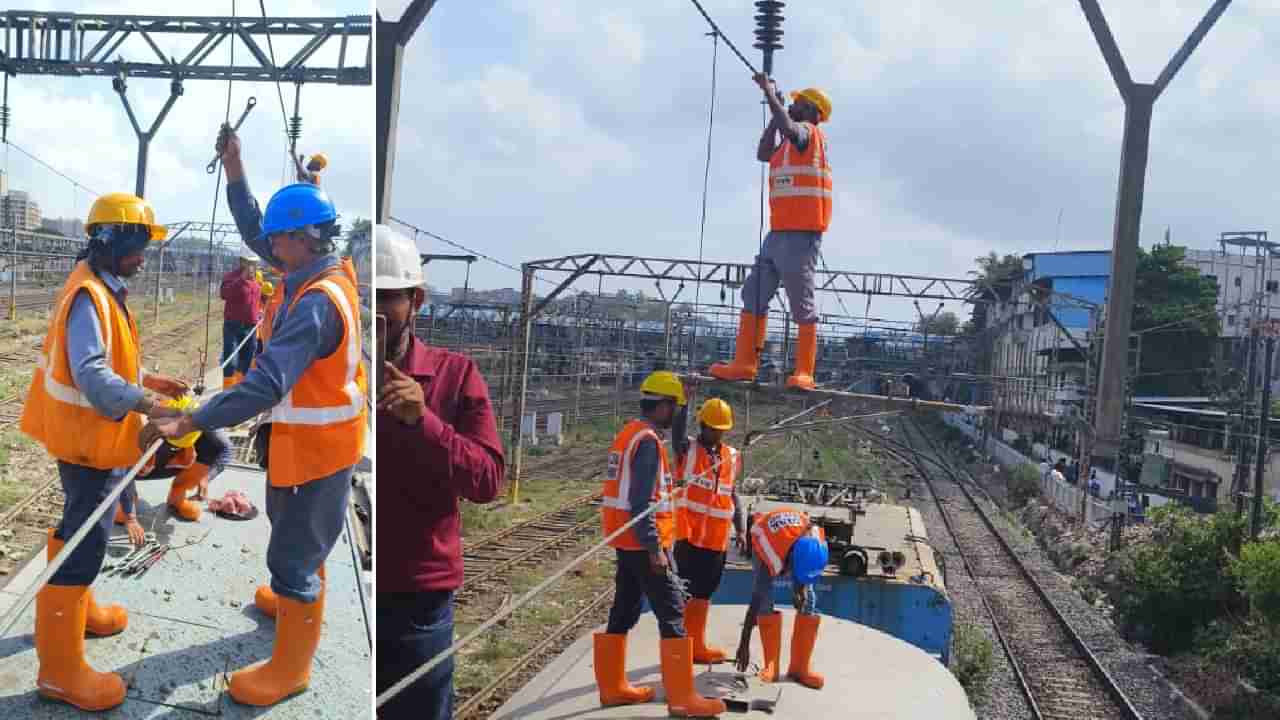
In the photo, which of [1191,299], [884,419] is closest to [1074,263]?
[1191,299]

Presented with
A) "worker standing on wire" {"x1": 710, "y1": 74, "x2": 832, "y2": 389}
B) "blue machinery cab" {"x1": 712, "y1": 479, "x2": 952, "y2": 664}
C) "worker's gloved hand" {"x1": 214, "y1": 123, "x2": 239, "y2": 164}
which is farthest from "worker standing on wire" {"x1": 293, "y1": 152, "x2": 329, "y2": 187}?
"blue machinery cab" {"x1": 712, "y1": 479, "x2": 952, "y2": 664}

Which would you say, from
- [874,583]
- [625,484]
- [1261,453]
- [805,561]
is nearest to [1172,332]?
[1261,453]

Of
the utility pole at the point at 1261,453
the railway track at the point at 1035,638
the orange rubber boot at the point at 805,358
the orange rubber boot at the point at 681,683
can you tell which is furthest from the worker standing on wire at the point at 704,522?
the utility pole at the point at 1261,453

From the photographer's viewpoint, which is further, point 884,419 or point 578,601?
point 884,419

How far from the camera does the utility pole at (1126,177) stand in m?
3.82

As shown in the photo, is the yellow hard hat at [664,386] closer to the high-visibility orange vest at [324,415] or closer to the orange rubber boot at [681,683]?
the orange rubber boot at [681,683]

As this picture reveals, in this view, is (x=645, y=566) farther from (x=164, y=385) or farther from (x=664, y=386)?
(x=164, y=385)

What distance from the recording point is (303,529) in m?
3.20

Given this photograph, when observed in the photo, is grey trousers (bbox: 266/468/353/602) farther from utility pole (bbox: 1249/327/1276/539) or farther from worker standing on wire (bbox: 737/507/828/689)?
utility pole (bbox: 1249/327/1276/539)

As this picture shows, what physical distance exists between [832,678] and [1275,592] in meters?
7.92

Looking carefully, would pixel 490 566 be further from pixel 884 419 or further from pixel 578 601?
pixel 884 419

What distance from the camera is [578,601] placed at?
41.6ft

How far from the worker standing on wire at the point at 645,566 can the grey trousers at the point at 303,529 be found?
101 inches

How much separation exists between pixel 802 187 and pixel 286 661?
15.0 feet
